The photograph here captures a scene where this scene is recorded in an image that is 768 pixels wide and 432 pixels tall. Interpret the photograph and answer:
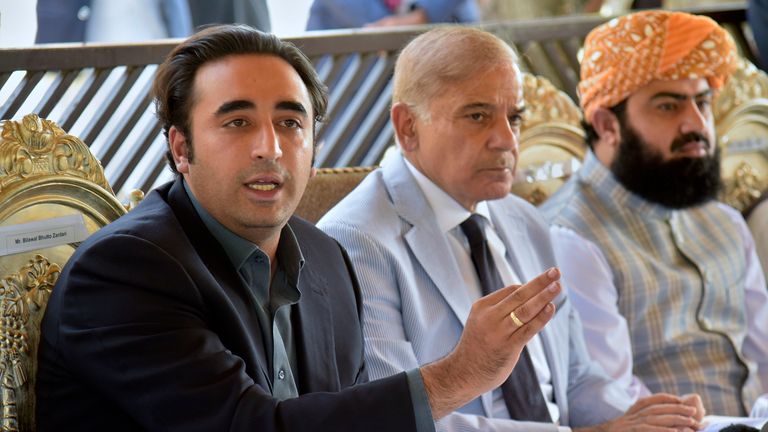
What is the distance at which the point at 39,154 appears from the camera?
2.17 m

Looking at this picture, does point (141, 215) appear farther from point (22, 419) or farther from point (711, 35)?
point (711, 35)

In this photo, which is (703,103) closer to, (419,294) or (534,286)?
(419,294)

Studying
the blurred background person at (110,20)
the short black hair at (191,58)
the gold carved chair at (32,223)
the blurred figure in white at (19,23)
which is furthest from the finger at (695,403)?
the blurred figure in white at (19,23)

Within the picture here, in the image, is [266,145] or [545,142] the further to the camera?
[545,142]

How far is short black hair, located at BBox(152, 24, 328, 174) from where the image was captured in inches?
80.5

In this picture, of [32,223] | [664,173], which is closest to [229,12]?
[664,173]

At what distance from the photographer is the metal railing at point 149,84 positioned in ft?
9.86

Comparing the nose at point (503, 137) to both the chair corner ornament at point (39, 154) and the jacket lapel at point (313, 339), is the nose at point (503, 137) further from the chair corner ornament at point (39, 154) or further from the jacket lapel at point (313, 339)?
the chair corner ornament at point (39, 154)

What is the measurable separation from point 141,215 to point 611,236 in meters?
1.80

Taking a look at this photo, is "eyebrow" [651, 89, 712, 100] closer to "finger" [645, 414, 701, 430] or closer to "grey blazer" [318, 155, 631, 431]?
"grey blazer" [318, 155, 631, 431]

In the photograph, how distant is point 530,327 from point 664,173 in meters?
1.78

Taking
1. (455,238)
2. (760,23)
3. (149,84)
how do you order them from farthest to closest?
(760,23) → (149,84) → (455,238)

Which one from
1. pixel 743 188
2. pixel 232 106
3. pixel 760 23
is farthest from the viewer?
pixel 760 23

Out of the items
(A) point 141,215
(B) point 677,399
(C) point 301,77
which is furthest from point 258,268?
(B) point 677,399
